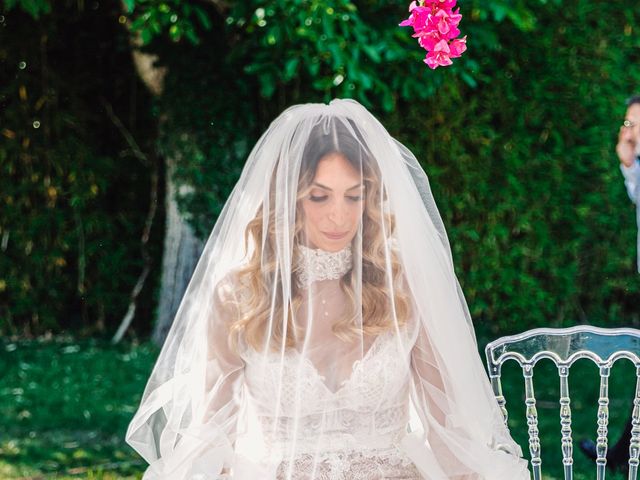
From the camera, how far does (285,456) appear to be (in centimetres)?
217

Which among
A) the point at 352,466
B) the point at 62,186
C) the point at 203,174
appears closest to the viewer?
the point at 352,466

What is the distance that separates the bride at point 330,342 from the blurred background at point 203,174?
120 inches

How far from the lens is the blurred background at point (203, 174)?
6.09 metres

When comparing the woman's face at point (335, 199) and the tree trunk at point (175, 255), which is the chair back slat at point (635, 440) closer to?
the woman's face at point (335, 199)

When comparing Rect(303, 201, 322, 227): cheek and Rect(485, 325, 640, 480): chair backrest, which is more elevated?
Rect(303, 201, 322, 227): cheek

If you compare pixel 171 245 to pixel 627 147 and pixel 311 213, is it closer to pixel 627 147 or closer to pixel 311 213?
pixel 627 147

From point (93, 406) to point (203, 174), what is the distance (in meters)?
1.64

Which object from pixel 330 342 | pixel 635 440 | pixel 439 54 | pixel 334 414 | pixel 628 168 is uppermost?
pixel 439 54

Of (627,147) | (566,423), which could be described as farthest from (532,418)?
(627,147)

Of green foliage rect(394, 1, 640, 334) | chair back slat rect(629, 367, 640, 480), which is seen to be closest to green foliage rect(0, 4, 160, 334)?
green foliage rect(394, 1, 640, 334)

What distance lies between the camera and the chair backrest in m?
2.37

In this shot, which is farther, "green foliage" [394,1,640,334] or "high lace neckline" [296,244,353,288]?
"green foliage" [394,1,640,334]

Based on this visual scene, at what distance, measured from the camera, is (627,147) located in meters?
4.34

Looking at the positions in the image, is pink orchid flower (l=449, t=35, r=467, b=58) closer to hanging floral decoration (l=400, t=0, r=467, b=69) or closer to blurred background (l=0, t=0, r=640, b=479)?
hanging floral decoration (l=400, t=0, r=467, b=69)
